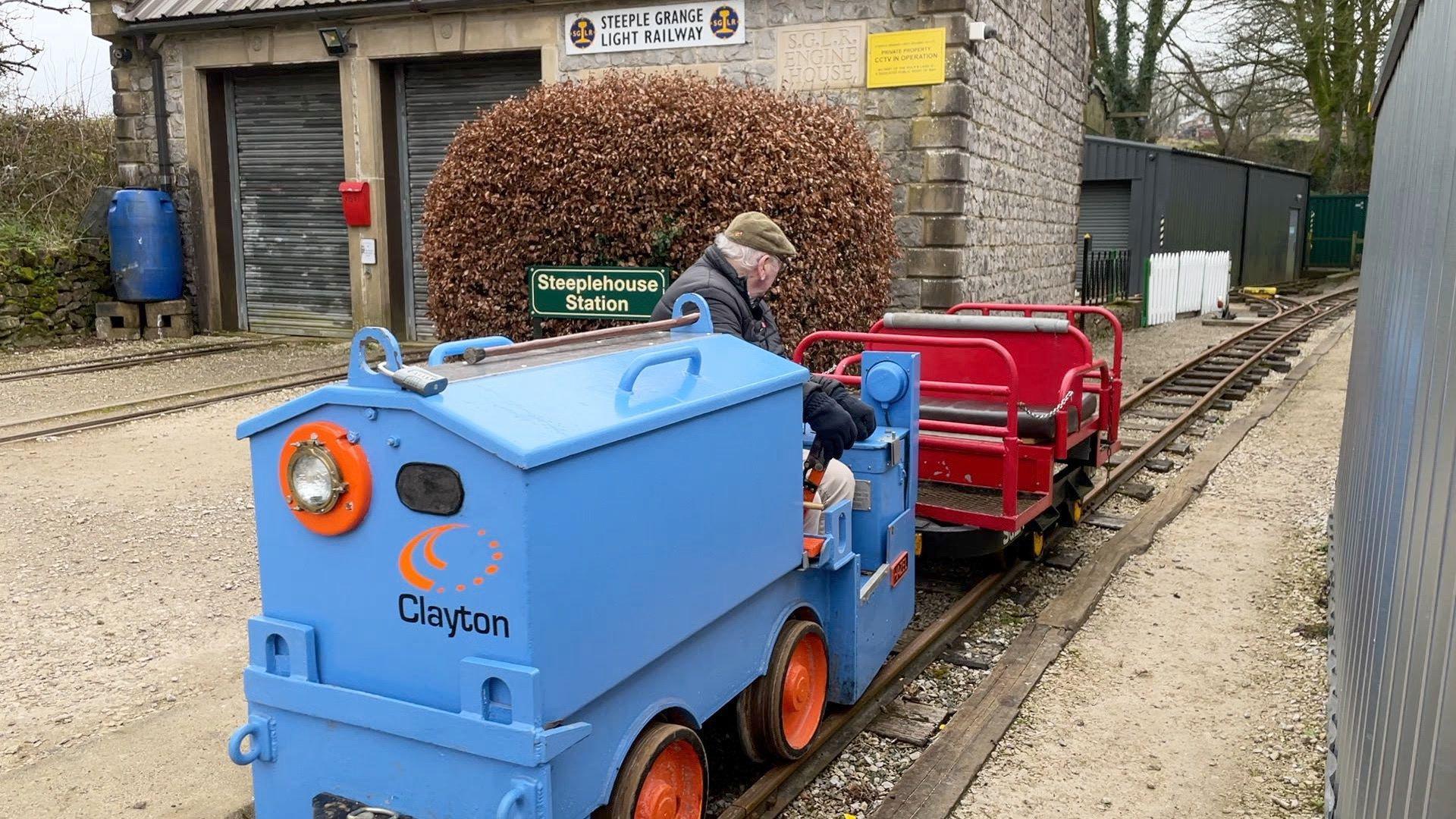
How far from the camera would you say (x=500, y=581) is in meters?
2.43

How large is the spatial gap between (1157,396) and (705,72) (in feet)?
19.5

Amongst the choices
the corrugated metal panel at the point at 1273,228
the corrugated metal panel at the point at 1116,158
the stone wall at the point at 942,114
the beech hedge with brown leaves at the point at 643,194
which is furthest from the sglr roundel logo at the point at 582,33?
the corrugated metal panel at the point at 1273,228

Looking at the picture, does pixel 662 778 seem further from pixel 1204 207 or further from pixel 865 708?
pixel 1204 207

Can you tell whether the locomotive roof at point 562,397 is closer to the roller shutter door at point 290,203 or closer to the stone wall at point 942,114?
the stone wall at point 942,114

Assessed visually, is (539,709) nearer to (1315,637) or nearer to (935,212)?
(1315,637)

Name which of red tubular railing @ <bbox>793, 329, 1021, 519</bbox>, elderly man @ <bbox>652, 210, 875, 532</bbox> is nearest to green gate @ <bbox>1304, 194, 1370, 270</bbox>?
red tubular railing @ <bbox>793, 329, 1021, 519</bbox>

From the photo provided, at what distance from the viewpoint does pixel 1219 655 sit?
195 inches

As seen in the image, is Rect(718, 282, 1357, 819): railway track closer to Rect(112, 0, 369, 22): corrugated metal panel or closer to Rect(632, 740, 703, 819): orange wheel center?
Answer: Rect(632, 740, 703, 819): orange wheel center

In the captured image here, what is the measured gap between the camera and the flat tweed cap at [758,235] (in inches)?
177

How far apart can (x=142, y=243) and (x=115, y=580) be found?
1026cm

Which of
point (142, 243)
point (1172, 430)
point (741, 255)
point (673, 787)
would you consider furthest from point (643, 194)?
point (142, 243)

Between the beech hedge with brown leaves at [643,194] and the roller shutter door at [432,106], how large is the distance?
12.8 ft

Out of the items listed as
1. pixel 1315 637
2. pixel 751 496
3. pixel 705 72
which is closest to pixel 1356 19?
pixel 705 72

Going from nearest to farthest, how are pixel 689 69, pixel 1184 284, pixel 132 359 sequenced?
pixel 689 69 < pixel 132 359 < pixel 1184 284
